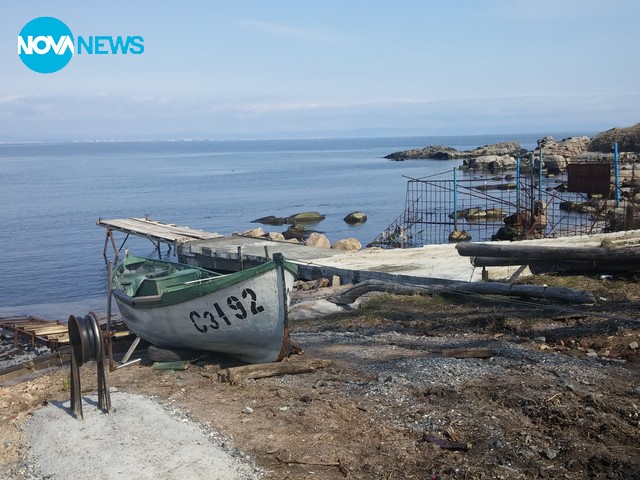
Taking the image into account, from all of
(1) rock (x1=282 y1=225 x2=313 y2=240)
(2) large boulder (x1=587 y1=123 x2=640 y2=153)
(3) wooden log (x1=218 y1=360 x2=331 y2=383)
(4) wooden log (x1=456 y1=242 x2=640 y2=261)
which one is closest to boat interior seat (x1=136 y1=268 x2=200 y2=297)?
(3) wooden log (x1=218 y1=360 x2=331 y2=383)

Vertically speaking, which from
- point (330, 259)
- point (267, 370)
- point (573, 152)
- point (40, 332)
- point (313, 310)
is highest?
point (573, 152)

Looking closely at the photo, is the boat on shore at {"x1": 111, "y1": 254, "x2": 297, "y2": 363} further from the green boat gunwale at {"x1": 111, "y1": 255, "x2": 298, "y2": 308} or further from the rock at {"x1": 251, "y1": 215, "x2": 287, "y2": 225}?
the rock at {"x1": 251, "y1": 215, "x2": 287, "y2": 225}

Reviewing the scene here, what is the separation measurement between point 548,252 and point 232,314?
7773 mm

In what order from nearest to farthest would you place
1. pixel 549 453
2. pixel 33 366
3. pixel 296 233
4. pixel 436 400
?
pixel 549 453 < pixel 436 400 < pixel 33 366 < pixel 296 233

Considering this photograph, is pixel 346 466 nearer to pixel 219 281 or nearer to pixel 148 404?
pixel 148 404

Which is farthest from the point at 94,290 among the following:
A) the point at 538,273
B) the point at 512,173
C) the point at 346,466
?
the point at 512,173

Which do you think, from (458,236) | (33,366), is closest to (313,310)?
(33,366)

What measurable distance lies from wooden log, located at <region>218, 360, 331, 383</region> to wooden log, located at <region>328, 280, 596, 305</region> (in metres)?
5.32

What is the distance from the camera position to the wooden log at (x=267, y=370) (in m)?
10.3

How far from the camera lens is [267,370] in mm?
10422

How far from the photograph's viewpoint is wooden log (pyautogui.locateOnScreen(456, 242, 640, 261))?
14711 millimetres

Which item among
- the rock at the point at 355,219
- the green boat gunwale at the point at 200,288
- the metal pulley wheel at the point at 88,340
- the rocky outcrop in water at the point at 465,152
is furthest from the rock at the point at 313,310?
the rocky outcrop in water at the point at 465,152

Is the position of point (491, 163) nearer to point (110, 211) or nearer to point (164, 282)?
point (110, 211)

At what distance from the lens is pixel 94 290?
30359mm
